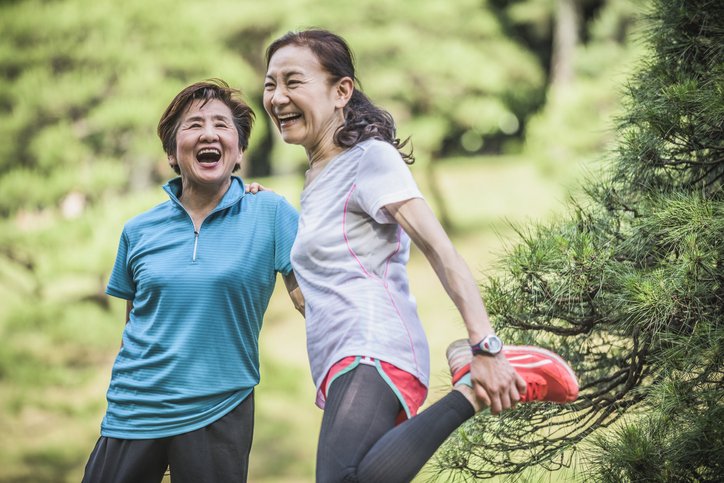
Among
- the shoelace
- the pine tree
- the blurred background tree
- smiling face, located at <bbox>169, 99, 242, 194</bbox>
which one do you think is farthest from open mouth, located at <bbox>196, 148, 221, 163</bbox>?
the blurred background tree

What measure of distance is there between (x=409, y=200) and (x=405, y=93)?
483cm

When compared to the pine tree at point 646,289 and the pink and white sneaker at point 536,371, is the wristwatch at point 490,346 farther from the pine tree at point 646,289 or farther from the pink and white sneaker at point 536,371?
the pine tree at point 646,289

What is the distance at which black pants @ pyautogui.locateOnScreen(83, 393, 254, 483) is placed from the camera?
1283 mm

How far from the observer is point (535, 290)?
145 centimetres

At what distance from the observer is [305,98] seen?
3.89 feet

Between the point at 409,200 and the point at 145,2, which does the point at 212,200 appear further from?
the point at 145,2

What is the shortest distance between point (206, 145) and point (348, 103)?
0.85ft

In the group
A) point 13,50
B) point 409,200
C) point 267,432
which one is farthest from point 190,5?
point 409,200

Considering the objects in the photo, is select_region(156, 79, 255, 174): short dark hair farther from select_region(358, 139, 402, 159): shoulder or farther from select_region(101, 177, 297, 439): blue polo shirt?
select_region(358, 139, 402, 159): shoulder

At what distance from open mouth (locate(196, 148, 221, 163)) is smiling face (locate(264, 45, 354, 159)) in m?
0.19

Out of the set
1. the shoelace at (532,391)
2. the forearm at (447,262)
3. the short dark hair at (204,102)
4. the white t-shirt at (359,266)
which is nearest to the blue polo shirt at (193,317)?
the short dark hair at (204,102)

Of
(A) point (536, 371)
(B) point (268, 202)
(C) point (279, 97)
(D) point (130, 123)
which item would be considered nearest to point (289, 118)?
(C) point (279, 97)

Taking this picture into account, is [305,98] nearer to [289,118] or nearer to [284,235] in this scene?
[289,118]

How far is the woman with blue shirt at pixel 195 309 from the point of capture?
129cm
